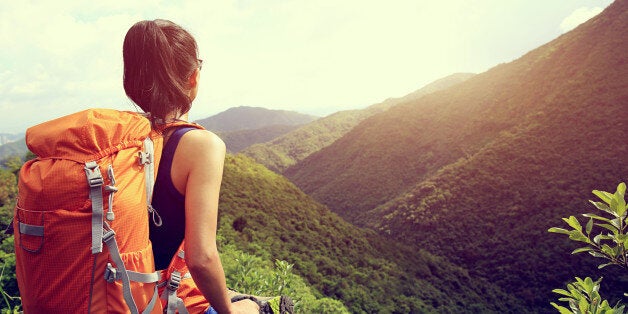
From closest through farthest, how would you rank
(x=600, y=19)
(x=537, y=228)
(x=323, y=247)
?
(x=323, y=247) → (x=537, y=228) → (x=600, y=19)

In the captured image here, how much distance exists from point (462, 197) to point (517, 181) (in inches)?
200

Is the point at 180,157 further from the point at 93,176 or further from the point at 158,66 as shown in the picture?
the point at 158,66

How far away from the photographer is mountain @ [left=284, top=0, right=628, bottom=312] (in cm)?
2869

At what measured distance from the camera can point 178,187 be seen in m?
1.34

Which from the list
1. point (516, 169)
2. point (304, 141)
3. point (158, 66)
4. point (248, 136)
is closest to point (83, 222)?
point (158, 66)

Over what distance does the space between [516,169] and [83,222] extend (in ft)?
134

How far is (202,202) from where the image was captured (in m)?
1.28

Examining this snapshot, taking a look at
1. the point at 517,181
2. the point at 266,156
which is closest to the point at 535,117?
the point at 517,181

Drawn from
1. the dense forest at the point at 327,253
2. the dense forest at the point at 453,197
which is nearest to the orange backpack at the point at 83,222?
the dense forest at the point at 453,197

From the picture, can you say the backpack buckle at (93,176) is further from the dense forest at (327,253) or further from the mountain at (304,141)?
the mountain at (304,141)

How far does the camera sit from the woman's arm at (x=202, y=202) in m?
1.26

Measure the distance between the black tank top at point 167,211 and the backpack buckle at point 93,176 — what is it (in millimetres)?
201

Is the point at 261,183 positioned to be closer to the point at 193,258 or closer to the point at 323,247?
the point at 323,247

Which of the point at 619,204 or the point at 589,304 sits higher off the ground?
the point at 619,204
